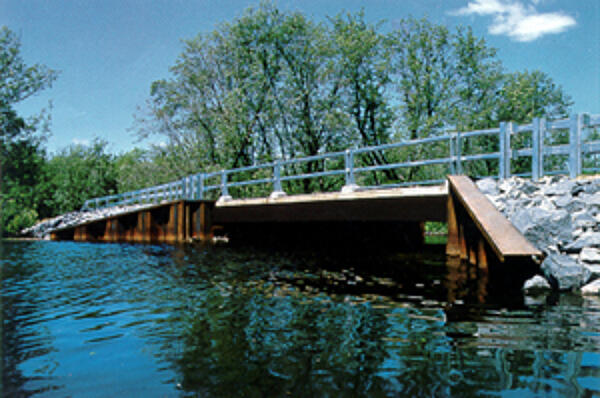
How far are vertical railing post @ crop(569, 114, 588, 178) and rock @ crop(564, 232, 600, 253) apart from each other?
2.66 m

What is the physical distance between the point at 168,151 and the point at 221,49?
752 centimetres

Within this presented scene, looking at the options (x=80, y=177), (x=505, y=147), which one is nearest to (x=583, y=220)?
(x=505, y=147)

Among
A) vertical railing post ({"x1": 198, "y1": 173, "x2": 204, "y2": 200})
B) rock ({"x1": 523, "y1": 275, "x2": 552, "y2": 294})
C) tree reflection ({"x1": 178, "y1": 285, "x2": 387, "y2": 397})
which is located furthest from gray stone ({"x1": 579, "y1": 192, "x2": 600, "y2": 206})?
vertical railing post ({"x1": 198, "y1": 173, "x2": 204, "y2": 200})

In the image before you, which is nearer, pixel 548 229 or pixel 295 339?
pixel 295 339

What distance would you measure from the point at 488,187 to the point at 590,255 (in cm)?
309

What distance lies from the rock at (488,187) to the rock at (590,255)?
2672 millimetres

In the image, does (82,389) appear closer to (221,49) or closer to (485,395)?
(485,395)

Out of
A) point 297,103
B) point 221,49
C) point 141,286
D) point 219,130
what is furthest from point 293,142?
point 141,286

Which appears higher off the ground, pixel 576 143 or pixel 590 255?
pixel 576 143

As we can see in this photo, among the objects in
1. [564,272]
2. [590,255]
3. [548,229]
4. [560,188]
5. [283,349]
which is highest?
[560,188]

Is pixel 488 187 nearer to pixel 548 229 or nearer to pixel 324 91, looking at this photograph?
pixel 548 229

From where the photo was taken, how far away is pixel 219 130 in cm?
2977

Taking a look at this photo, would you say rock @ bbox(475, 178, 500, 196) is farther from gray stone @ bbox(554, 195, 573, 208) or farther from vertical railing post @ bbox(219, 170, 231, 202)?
vertical railing post @ bbox(219, 170, 231, 202)

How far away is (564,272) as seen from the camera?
6668 millimetres
